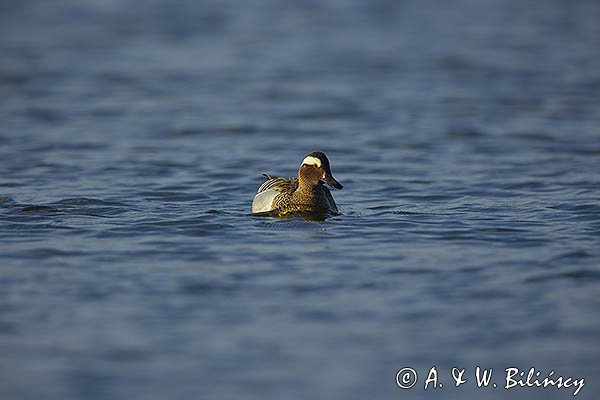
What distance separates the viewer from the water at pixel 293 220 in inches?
305

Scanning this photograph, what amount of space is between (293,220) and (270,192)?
541 millimetres

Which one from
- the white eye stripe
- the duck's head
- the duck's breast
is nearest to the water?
the duck's breast

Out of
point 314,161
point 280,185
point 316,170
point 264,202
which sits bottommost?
point 264,202

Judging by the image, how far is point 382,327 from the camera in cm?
830

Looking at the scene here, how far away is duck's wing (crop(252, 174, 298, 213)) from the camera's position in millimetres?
12453

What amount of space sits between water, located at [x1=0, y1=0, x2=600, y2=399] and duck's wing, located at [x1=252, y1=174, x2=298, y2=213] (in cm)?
29

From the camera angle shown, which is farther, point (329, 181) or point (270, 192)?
point (270, 192)

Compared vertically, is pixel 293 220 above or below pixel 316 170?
below

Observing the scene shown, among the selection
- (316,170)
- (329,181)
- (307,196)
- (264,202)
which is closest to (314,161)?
(316,170)

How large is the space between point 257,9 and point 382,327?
25.4 metres

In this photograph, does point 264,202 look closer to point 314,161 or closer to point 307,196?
point 307,196

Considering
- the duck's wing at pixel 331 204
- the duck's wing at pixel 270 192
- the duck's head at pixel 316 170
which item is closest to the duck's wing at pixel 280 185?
the duck's wing at pixel 270 192

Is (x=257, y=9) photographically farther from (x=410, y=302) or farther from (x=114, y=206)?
(x=410, y=302)

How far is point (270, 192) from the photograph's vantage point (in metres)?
12.6
